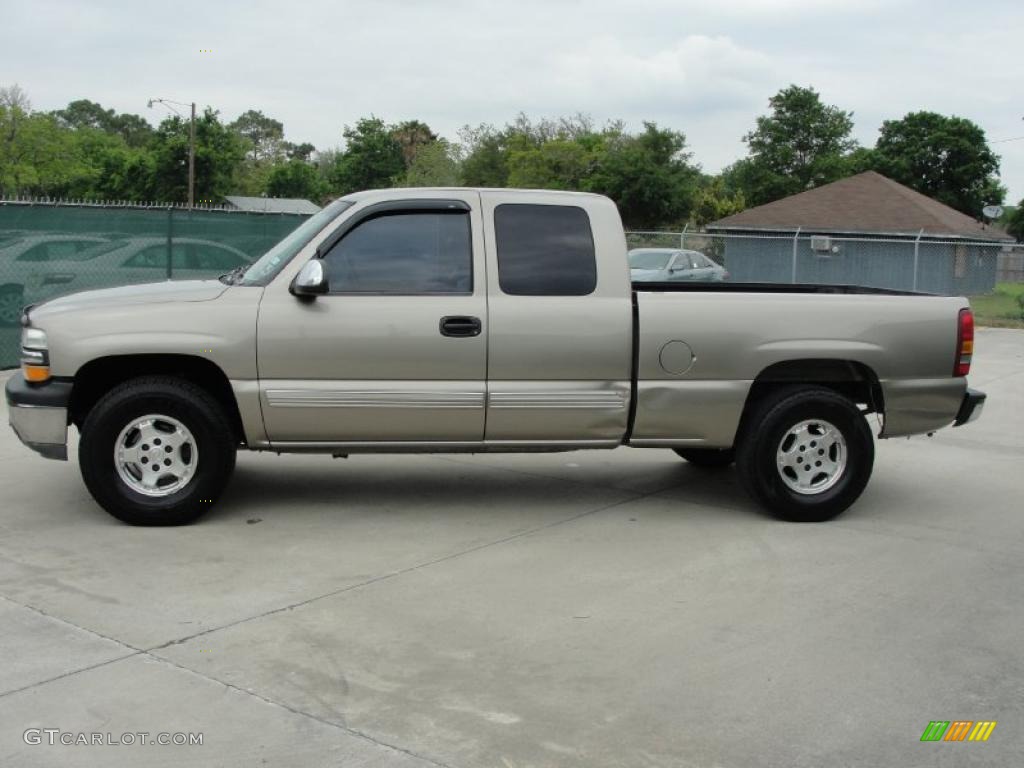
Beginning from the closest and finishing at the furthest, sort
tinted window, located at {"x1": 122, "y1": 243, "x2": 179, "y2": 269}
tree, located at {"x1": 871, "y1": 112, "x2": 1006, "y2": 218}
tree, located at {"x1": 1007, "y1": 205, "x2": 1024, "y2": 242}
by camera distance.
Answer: tinted window, located at {"x1": 122, "y1": 243, "x2": 179, "y2": 269}
tree, located at {"x1": 871, "y1": 112, "x2": 1006, "y2": 218}
tree, located at {"x1": 1007, "y1": 205, "x2": 1024, "y2": 242}

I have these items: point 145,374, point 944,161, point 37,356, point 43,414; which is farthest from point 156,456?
point 944,161

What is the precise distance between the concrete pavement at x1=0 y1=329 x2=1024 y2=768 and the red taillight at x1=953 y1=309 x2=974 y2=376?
3.21 feet

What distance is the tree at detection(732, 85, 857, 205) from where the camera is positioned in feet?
193

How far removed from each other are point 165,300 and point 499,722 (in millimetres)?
3535

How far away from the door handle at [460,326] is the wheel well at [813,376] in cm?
175

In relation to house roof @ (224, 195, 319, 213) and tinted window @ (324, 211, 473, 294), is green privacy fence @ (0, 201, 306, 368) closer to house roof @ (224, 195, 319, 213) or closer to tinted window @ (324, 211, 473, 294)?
tinted window @ (324, 211, 473, 294)

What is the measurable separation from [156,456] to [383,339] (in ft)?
4.82

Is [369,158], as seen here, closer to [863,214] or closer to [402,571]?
[863,214]

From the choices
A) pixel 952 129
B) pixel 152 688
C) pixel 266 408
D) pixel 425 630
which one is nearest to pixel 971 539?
pixel 425 630

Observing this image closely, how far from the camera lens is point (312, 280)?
6398 millimetres

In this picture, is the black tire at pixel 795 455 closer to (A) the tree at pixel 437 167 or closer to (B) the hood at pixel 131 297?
(B) the hood at pixel 131 297

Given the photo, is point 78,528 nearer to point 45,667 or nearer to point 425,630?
point 45,667

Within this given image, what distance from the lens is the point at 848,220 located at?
140 feet

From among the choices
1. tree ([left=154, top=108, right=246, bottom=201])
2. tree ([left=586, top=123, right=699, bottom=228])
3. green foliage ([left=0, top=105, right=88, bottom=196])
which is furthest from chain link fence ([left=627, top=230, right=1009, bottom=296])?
green foliage ([left=0, top=105, right=88, bottom=196])
